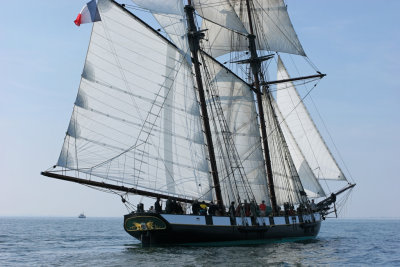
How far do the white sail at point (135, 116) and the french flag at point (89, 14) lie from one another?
20.9 inches

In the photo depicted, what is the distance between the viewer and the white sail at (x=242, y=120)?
5044cm

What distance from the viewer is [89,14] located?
3525 centimetres

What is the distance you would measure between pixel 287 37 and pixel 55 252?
33.2 metres

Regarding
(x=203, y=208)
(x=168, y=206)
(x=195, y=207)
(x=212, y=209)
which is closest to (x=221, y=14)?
(x=212, y=209)

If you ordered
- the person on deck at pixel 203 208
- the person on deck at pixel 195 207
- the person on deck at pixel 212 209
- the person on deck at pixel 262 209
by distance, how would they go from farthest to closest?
the person on deck at pixel 262 209
the person on deck at pixel 212 209
the person on deck at pixel 203 208
the person on deck at pixel 195 207

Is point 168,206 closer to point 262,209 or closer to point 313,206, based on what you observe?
point 262,209

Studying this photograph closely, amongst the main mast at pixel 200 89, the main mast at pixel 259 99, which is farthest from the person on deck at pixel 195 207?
the main mast at pixel 259 99

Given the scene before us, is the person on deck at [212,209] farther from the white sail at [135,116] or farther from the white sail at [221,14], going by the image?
the white sail at [221,14]

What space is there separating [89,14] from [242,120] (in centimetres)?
2085

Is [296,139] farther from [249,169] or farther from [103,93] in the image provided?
[103,93]

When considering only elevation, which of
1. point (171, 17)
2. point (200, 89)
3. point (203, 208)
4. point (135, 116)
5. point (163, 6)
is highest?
point (163, 6)

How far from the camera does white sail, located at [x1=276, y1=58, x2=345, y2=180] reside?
186ft

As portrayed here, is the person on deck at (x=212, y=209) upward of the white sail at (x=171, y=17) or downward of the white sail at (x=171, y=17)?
downward

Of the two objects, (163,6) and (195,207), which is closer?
(195,207)
